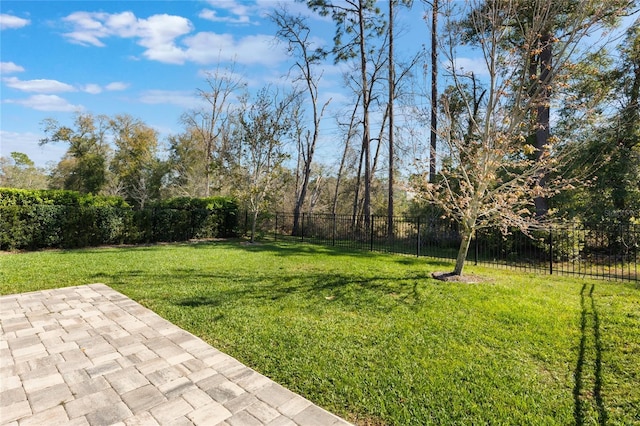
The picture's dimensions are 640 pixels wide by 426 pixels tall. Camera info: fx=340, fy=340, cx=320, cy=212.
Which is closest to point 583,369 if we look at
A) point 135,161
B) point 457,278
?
point 457,278

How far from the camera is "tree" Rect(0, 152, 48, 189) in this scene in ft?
91.1

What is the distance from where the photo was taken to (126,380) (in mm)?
2539

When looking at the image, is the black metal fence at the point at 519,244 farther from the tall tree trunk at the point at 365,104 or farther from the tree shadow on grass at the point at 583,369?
the tree shadow on grass at the point at 583,369

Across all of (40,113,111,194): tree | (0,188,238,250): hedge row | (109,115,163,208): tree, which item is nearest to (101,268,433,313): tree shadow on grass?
(0,188,238,250): hedge row

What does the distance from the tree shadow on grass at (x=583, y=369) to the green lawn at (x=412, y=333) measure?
1 cm

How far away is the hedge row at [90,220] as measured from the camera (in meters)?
8.43

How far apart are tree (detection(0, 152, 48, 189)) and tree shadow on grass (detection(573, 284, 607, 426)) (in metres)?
35.5

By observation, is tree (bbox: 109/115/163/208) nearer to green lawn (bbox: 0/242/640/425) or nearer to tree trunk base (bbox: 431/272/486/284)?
green lawn (bbox: 0/242/640/425)

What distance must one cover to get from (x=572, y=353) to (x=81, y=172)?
30.0m

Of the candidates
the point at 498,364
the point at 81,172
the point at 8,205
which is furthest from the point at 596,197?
the point at 81,172

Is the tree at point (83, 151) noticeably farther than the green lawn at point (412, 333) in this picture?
Yes

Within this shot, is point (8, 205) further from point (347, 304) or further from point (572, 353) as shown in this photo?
point (572, 353)

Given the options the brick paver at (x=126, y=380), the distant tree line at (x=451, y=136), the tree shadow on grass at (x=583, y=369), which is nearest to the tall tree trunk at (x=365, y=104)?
the distant tree line at (x=451, y=136)

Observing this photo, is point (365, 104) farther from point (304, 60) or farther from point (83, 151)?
point (83, 151)
